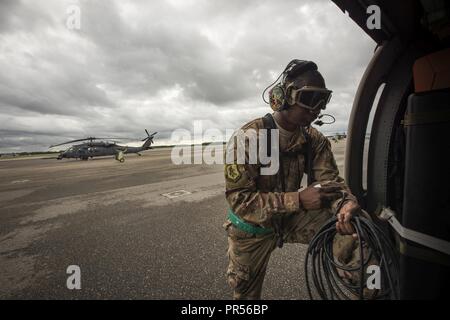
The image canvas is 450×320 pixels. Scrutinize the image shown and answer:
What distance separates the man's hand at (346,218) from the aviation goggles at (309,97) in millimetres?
926

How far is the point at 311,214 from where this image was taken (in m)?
2.40

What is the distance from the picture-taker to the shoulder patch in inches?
78.2

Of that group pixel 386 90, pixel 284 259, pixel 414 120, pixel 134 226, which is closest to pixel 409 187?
pixel 414 120

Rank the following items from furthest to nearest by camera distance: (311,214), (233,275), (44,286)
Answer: (44,286) → (311,214) → (233,275)

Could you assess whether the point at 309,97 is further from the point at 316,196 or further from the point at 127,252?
the point at 127,252

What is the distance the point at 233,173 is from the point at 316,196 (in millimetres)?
749

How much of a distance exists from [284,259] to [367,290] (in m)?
1.50

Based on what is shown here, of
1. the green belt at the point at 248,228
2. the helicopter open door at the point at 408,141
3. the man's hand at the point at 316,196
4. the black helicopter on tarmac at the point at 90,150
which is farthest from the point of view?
the black helicopter on tarmac at the point at 90,150

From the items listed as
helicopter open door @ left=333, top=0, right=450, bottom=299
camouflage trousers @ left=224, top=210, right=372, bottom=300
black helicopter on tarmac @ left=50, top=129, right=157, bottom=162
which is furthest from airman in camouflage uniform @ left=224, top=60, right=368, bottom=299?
black helicopter on tarmac @ left=50, top=129, right=157, bottom=162

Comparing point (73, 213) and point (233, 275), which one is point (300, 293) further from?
point (73, 213)

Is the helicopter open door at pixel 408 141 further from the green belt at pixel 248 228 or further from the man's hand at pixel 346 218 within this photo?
the green belt at pixel 248 228

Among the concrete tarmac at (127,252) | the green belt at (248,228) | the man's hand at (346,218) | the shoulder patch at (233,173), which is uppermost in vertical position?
the shoulder patch at (233,173)

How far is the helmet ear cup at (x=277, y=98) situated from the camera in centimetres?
214

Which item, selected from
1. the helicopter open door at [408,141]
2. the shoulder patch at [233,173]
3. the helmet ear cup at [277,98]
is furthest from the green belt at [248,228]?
the helmet ear cup at [277,98]
